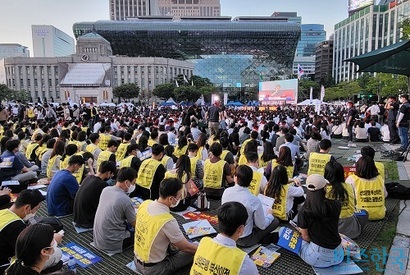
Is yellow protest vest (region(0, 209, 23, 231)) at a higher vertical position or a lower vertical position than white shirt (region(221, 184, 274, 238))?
higher

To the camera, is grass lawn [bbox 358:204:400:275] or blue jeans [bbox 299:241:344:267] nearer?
blue jeans [bbox 299:241:344:267]

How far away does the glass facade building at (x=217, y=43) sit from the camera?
281 ft

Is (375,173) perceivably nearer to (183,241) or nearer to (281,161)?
(281,161)

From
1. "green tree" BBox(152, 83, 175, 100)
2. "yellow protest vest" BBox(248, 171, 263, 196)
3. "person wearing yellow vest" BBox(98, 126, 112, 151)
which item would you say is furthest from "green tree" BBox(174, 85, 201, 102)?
"yellow protest vest" BBox(248, 171, 263, 196)

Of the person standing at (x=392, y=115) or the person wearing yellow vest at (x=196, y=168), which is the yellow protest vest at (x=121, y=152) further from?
the person standing at (x=392, y=115)

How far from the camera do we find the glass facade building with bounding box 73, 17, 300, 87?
85625 mm

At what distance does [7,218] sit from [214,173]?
12.0ft

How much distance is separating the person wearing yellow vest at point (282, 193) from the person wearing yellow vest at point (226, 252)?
2132 mm

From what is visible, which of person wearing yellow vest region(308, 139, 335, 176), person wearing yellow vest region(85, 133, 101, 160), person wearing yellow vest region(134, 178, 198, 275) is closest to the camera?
person wearing yellow vest region(134, 178, 198, 275)

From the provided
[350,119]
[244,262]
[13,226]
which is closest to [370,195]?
[244,262]

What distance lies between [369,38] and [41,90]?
84.8 m

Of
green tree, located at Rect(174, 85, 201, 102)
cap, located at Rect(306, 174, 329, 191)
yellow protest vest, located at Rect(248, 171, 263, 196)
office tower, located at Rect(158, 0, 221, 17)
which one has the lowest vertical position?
yellow protest vest, located at Rect(248, 171, 263, 196)

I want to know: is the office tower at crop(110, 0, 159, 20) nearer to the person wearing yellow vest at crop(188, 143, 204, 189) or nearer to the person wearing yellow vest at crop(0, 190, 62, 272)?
the person wearing yellow vest at crop(188, 143, 204, 189)

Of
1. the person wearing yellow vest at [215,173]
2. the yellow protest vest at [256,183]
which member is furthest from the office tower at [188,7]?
the yellow protest vest at [256,183]
